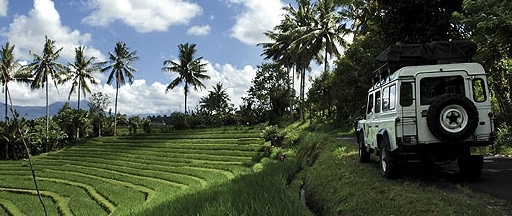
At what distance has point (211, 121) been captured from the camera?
52.8m

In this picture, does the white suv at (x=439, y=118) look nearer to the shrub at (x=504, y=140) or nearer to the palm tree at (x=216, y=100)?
the shrub at (x=504, y=140)

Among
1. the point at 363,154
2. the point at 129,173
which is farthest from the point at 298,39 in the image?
the point at 363,154

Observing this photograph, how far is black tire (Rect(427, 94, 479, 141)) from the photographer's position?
646 cm

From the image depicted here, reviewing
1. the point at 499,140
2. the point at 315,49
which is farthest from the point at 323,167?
the point at 315,49

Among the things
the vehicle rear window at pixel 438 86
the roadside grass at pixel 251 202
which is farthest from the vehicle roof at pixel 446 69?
the roadside grass at pixel 251 202

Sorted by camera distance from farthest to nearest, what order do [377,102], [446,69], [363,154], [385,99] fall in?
[363,154] → [377,102] → [385,99] → [446,69]

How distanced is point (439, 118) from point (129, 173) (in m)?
23.2

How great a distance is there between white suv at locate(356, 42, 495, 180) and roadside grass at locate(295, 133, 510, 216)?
57 centimetres

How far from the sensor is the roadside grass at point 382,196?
5297mm

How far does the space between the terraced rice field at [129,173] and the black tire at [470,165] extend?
7504mm

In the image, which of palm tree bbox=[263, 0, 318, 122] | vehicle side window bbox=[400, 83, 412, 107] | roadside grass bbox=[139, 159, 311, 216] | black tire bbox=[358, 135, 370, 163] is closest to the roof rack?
vehicle side window bbox=[400, 83, 412, 107]

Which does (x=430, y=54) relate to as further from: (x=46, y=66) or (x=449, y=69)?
(x=46, y=66)

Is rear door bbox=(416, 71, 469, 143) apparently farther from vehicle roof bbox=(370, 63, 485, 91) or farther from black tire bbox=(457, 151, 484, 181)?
black tire bbox=(457, 151, 484, 181)

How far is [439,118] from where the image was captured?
6.53 m
